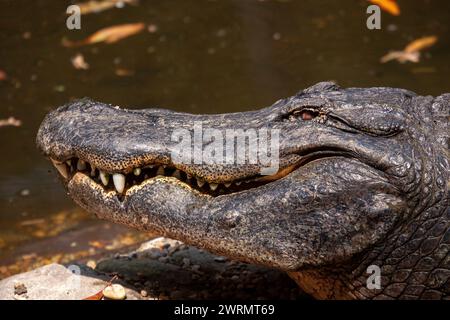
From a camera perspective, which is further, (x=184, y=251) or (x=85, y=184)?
(x=184, y=251)

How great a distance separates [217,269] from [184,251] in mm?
296

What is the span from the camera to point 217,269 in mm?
4387

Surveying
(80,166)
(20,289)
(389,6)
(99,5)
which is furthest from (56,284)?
(389,6)

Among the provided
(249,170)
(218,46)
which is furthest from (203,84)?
(249,170)

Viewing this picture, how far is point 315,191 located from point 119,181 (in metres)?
0.94

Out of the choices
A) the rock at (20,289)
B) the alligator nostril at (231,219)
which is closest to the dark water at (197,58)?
the rock at (20,289)

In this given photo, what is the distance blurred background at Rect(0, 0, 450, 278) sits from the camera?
20.8 ft

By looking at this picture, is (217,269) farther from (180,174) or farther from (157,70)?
(157,70)

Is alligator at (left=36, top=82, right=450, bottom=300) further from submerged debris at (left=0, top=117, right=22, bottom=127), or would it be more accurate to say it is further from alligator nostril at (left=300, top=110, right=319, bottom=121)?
submerged debris at (left=0, top=117, right=22, bottom=127)

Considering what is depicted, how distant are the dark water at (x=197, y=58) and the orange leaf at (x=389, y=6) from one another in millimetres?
114

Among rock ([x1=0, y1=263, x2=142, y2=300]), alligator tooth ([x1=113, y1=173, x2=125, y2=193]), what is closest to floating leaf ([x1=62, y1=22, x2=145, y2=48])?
rock ([x1=0, y1=263, x2=142, y2=300])

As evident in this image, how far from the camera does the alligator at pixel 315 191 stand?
344cm

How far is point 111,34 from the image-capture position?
8.51 meters

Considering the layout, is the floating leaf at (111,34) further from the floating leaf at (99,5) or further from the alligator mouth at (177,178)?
the alligator mouth at (177,178)
